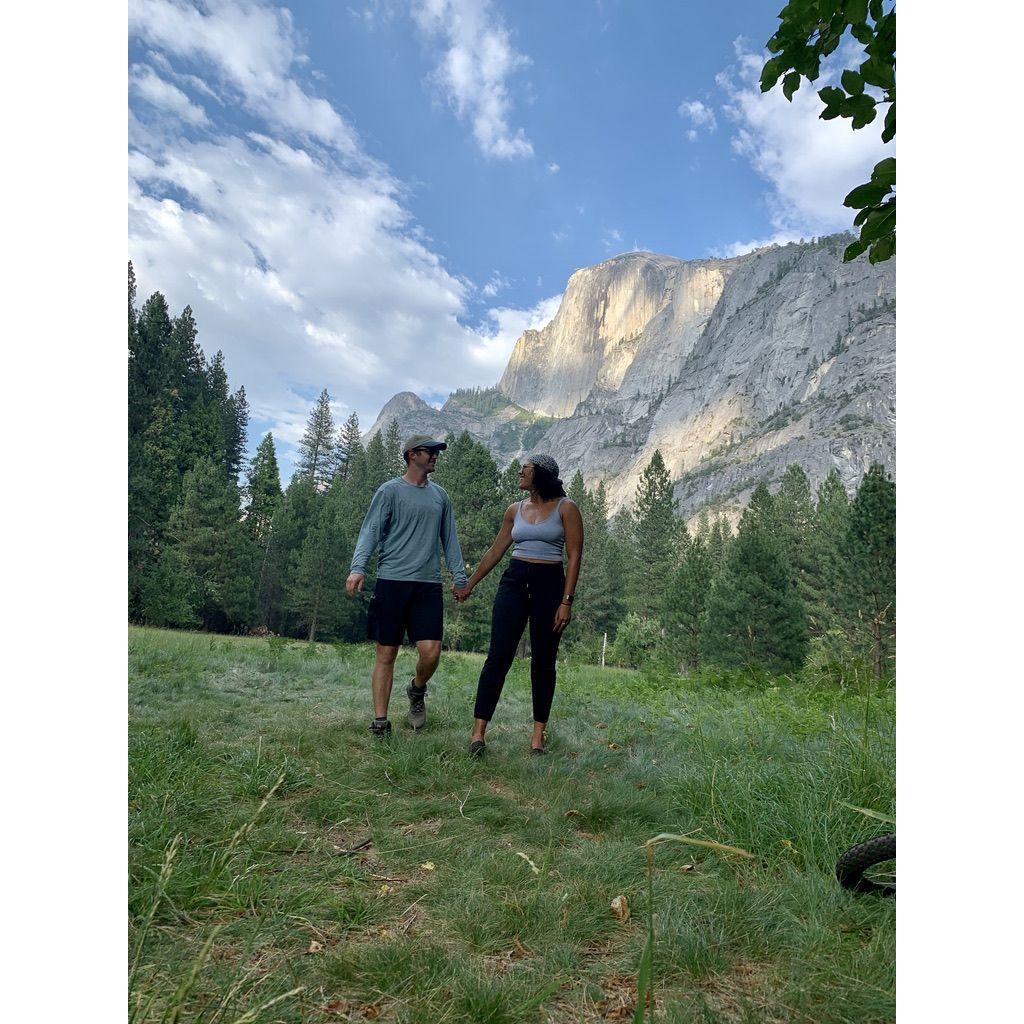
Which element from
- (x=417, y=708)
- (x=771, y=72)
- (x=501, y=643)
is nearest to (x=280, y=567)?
(x=417, y=708)

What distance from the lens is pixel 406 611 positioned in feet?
14.1

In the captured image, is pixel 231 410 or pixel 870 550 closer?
pixel 870 550

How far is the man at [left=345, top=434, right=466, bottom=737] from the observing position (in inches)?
164

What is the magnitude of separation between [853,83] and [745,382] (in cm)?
13164

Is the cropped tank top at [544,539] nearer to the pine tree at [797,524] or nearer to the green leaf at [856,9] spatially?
the green leaf at [856,9]

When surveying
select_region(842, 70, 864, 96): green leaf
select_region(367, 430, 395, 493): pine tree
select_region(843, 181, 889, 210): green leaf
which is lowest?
select_region(843, 181, 889, 210): green leaf

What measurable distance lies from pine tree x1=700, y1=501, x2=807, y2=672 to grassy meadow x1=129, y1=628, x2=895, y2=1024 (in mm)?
20980

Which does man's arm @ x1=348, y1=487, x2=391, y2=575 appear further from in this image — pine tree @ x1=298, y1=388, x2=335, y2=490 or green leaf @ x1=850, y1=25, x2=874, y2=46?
pine tree @ x1=298, y1=388, x2=335, y2=490

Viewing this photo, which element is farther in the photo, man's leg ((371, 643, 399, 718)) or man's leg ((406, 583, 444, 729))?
man's leg ((406, 583, 444, 729))

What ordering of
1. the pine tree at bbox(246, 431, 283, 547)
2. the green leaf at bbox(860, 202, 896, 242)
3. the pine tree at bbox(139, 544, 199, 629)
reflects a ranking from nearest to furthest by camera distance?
the green leaf at bbox(860, 202, 896, 242) < the pine tree at bbox(139, 544, 199, 629) < the pine tree at bbox(246, 431, 283, 547)

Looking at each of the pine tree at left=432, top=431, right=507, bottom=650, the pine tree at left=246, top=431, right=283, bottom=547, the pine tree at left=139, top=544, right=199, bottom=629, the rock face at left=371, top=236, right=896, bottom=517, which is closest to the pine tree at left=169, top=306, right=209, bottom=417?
the pine tree at left=246, top=431, right=283, bottom=547

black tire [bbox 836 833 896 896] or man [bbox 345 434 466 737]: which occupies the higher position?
man [bbox 345 434 466 737]

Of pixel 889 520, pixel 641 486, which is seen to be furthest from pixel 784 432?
pixel 889 520

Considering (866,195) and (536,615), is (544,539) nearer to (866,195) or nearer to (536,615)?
(536,615)
